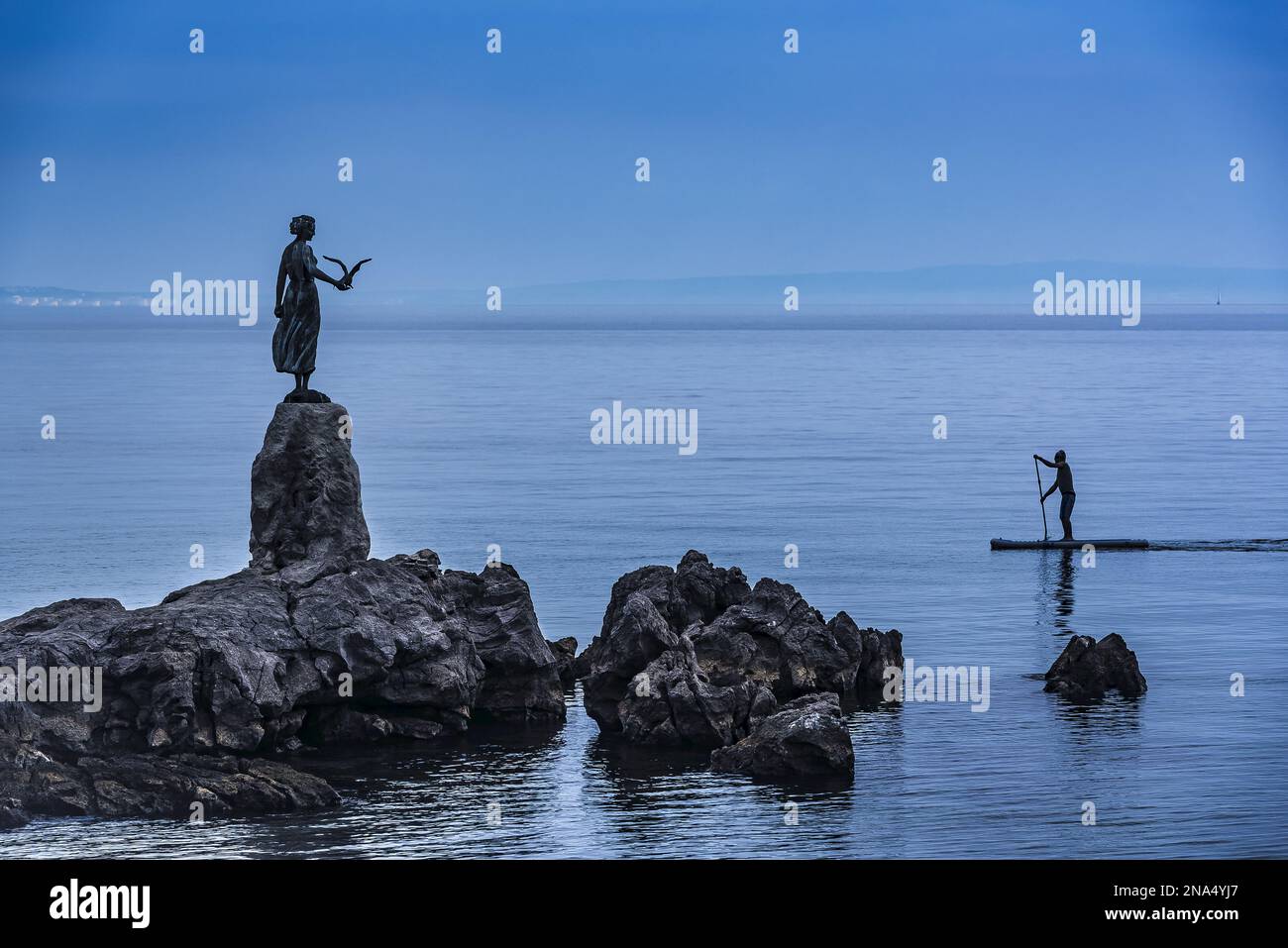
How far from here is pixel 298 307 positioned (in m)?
35.9

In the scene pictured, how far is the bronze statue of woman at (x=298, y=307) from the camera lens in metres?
35.6

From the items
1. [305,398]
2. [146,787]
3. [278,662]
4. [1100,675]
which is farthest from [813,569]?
[146,787]

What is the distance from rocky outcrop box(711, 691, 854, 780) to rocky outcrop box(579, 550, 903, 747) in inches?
48.1

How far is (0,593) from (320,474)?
51.8 ft

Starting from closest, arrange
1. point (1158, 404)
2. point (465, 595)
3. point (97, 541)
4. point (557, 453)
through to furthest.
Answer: point (465, 595) < point (97, 541) < point (557, 453) < point (1158, 404)

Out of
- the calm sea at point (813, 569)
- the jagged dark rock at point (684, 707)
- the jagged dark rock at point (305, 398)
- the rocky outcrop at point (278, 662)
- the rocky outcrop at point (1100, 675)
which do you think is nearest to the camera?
the calm sea at point (813, 569)

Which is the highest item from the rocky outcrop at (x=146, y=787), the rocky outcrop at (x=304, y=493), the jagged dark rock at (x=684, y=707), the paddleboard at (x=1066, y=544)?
the rocky outcrop at (x=304, y=493)

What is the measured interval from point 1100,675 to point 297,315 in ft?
51.3

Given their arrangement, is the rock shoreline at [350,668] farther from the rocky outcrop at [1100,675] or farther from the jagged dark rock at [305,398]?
the jagged dark rock at [305,398]

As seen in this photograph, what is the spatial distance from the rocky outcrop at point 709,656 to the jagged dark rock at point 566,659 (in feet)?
0.95

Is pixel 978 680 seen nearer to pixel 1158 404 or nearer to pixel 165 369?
pixel 1158 404

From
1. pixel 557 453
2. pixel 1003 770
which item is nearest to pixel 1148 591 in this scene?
pixel 1003 770

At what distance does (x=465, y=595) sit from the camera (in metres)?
35.0

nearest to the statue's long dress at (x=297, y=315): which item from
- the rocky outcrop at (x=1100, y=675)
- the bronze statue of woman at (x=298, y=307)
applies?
the bronze statue of woman at (x=298, y=307)
